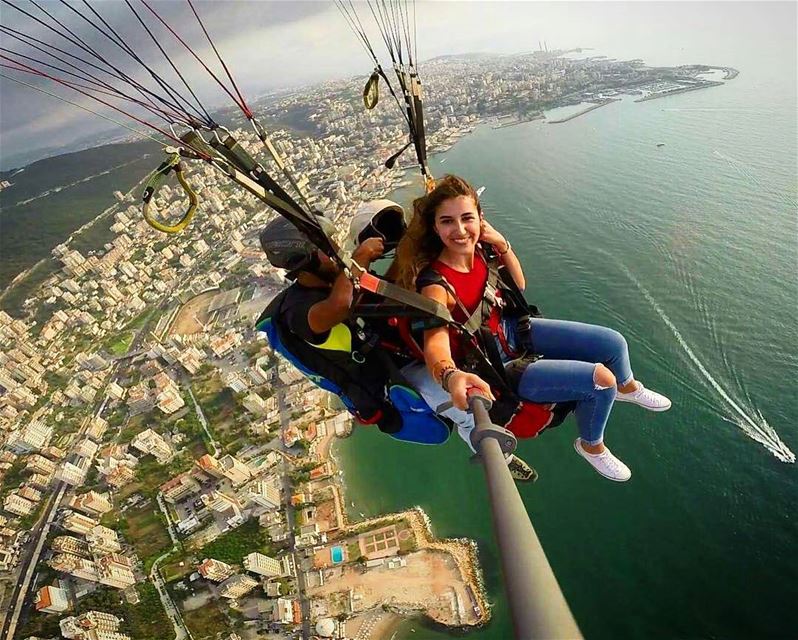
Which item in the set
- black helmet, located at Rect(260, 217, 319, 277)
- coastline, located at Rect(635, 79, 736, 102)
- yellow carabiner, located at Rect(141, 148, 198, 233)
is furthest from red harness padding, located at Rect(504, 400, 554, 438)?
coastline, located at Rect(635, 79, 736, 102)

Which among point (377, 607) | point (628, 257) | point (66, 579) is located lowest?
point (66, 579)

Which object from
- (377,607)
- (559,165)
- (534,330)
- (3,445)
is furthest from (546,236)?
(3,445)

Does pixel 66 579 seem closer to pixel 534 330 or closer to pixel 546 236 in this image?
pixel 534 330

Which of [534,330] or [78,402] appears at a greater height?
[534,330]

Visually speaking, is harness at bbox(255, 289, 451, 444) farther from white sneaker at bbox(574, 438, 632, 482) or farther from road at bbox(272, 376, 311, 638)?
road at bbox(272, 376, 311, 638)

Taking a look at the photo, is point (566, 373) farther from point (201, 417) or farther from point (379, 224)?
point (201, 417)

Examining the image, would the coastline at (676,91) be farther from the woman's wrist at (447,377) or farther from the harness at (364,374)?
the woman's wrist at (447,377)

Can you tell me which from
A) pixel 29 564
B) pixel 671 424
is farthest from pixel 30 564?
pixel 671 424

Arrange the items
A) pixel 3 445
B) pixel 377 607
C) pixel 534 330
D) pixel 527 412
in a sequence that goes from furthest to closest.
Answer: pixel 3 445
pixel 377 607
pixel 534 330
pixel 527 412
